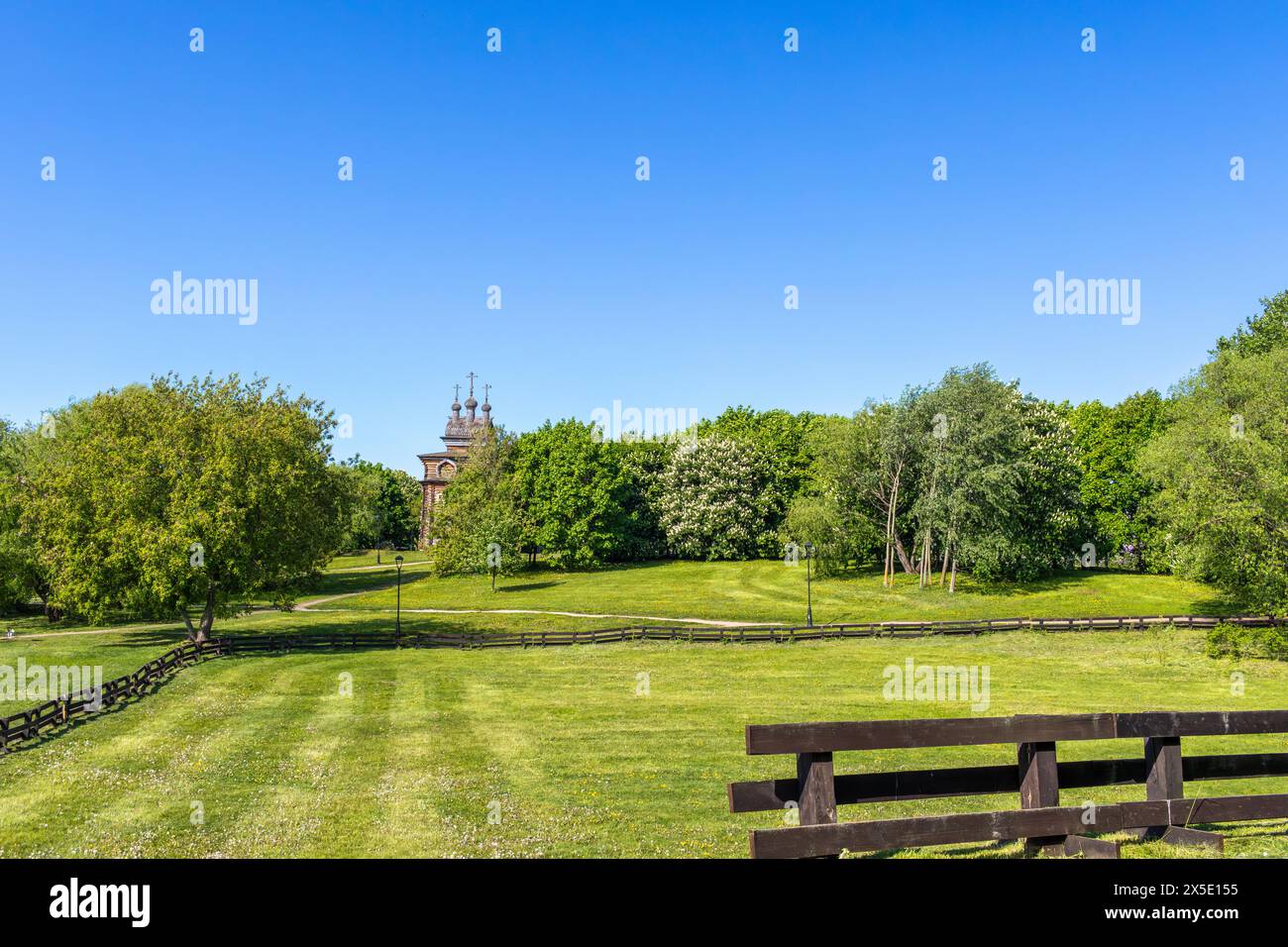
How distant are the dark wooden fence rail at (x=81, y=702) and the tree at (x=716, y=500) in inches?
2240

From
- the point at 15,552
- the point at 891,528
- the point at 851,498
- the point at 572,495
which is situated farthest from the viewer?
the point at 572,495

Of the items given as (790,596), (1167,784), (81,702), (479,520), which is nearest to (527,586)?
(479,520)

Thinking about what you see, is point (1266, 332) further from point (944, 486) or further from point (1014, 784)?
point (1014, 784)

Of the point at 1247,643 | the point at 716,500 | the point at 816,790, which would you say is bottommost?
the point at 1247,643

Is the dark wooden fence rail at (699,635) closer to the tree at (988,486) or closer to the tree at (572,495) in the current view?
the tree at (988,486)

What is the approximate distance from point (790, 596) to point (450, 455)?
2703 inches

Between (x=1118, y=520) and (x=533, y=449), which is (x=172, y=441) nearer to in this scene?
(x=533, y=449)

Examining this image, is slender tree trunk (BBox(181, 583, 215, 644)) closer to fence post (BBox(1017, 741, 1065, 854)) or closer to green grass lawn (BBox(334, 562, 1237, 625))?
green grass lawn (BBox(334, 562, 1237, 625))

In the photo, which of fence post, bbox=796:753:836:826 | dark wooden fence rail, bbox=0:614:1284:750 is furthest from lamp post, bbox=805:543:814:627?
fence post, bbox=796:753:836:826

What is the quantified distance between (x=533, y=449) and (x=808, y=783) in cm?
8404

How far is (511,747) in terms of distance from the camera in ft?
73.0

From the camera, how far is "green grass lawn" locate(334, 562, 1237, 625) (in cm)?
5625

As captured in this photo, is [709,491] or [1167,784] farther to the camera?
[709,491]
